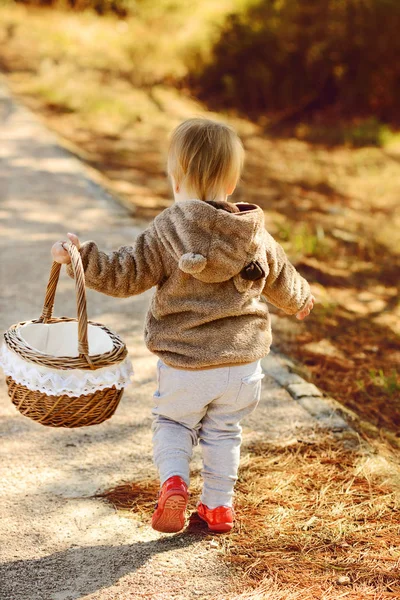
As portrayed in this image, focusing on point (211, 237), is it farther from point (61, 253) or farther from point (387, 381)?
point (387, 381)

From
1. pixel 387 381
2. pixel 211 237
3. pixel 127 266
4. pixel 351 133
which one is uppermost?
pixel 211 237

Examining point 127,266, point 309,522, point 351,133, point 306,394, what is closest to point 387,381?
point 306,394

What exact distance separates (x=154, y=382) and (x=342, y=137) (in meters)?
6.29

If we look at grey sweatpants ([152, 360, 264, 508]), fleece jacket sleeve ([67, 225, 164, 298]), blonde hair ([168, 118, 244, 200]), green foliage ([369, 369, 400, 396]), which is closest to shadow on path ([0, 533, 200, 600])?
grey sweatpants ([152, 360, 264, 508])

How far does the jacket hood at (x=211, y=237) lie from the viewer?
91.7 inches

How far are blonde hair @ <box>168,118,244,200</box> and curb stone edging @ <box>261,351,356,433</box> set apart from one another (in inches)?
53.2

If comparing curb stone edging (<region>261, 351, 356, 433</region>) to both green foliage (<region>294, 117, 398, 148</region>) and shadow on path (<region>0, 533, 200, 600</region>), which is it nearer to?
shadow on path (<region>0, 533, 200, 600</region>)

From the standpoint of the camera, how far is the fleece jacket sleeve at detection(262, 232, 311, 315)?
2.55 m

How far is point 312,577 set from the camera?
2373 mm

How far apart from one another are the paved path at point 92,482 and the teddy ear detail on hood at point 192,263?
89 centimetres

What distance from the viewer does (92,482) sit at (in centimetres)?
285

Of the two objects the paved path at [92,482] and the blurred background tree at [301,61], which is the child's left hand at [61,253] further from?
the blurred background tree at [301,61]

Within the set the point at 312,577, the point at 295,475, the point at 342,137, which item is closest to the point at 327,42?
the point at 342,137

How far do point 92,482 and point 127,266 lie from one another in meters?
0.89
